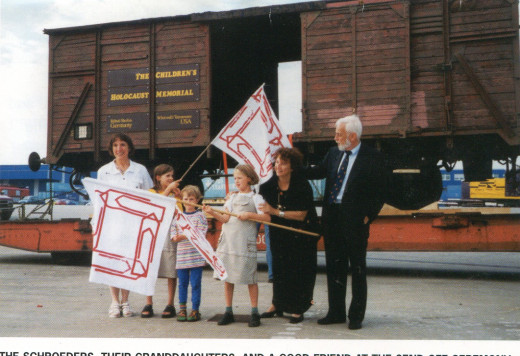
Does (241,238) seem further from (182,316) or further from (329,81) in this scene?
(329,81)

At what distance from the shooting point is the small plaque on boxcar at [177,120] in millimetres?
9117

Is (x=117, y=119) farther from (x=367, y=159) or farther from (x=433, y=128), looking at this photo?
(x=367, y=159)

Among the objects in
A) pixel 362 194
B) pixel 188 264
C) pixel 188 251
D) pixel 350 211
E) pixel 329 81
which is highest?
pixel 329 81

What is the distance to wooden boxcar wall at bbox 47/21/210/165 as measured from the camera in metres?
9.13

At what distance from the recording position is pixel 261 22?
9.14 m

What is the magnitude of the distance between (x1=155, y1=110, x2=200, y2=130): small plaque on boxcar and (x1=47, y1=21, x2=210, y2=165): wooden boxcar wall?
4 cm

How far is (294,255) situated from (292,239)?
0.14 m

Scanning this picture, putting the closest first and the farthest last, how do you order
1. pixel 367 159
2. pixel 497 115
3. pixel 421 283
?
pixel 367 159, pixel 421 283, pixel 497 115

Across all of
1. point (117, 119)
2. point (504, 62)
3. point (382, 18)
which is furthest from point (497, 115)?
point (117, 119)

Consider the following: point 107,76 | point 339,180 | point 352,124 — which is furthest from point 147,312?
point 107,76

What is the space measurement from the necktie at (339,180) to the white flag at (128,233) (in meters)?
1.35

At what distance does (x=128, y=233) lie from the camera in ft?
14.2

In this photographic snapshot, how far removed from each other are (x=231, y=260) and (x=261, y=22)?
577 cm

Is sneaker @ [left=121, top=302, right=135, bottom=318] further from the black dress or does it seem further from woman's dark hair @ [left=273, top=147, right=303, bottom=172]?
woman's dark hair @ [left=273, top=147, right=303, bottom=172]
